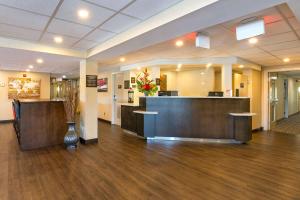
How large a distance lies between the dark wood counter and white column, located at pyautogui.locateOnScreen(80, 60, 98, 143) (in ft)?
1.83

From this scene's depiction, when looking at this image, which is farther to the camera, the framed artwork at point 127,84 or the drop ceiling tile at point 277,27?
the framed artwork at point 127,84

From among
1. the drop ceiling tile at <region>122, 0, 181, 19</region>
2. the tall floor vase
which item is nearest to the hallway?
the drop ceiling tile at <region>122, 0, 181, 19</region>

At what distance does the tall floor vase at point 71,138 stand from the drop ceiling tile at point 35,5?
2.93 meters

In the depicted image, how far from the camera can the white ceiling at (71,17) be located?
8.09ft

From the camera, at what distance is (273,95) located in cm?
834

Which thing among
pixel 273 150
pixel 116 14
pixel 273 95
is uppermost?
pixel 116 14

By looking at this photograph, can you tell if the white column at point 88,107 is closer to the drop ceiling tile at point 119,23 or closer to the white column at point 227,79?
the drop ceiling tile at point 119,23

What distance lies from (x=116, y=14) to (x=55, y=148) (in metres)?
3.71

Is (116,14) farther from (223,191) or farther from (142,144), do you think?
(142,144)

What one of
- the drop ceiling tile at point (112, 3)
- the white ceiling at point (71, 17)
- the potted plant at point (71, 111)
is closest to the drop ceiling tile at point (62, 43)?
the white ceiling at point (71, 17)

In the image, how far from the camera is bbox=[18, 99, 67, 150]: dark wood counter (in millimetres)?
4625

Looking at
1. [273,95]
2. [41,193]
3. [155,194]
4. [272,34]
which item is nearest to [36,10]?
[41,193]

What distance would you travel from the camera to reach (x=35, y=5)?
8.27 ft

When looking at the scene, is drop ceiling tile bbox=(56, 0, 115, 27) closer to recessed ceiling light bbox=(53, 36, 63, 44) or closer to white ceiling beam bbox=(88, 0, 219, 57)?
white ceiling beam bbox=(88, 0, 219, 57)
